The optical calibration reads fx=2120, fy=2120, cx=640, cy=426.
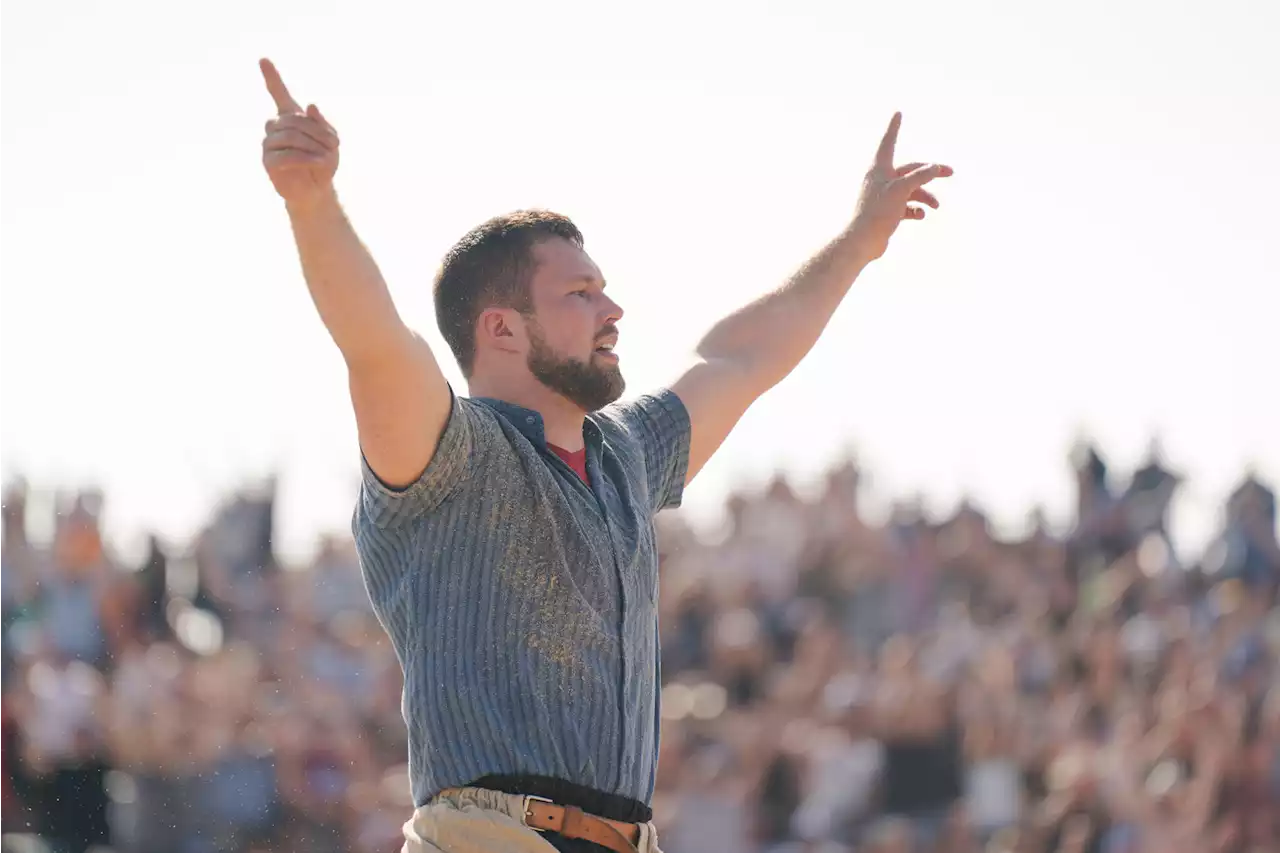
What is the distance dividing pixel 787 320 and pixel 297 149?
1714 mm

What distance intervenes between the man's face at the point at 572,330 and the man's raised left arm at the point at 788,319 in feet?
1.72

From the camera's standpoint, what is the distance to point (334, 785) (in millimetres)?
9305

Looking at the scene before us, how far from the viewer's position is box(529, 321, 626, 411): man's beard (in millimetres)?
3846

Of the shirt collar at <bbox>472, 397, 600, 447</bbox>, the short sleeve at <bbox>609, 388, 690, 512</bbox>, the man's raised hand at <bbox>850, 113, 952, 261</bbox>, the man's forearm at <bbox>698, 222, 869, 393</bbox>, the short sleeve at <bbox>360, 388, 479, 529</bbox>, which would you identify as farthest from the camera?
the man's raised hand at <bbox>850, 113, 952, 261</bbox>

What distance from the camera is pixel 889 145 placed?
491cm

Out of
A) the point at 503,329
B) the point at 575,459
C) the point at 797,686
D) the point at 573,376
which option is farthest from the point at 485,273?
the point at 797,686

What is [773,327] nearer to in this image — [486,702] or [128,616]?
[486,702]

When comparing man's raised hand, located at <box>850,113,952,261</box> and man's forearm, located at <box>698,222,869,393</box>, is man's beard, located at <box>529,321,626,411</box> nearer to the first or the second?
man's forearm, located at <box>698,222,869,393</box>

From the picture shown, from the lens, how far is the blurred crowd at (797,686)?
29.2 feet

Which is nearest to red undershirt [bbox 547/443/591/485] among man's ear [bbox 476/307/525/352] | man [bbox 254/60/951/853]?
man [bbox 254/60/951/853]

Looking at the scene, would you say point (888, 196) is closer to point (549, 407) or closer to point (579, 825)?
point (549, 407)

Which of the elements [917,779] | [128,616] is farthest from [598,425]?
[128,616]

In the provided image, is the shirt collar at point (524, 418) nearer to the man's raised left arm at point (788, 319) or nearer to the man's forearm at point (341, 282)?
the man's forearm at point (341, 282)

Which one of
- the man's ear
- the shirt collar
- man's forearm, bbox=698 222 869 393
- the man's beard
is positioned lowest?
the shirt collar
